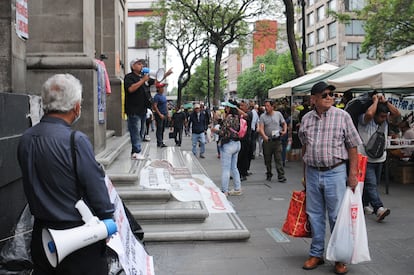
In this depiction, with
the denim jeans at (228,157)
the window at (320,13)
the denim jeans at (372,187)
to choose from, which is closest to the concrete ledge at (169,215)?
the denim jeans at (228,157)

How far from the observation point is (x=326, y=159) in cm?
496

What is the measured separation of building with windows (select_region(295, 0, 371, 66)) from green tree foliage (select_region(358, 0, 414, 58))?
26693 mm

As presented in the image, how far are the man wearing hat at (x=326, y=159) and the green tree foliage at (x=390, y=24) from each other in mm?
28200

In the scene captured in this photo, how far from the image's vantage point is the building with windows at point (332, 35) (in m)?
64.6

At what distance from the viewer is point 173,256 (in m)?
5.54

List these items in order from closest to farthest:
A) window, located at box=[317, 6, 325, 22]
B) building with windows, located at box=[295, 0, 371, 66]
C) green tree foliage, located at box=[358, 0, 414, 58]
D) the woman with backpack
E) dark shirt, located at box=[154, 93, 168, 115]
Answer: the woman with backpack, dark shirt, located at box=[154, 93, 168, 115], green tree foliage, located at box=[358, 0, 414, 58], building with windows, located at box=[295, 0, 371, 66], window, located at box=[317, 6, 325, 22]

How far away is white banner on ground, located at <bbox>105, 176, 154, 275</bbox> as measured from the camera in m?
3.13

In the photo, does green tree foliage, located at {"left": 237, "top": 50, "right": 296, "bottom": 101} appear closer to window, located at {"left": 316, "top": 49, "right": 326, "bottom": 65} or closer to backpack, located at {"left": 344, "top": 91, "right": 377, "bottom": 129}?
window, located at {"left": 316, "top": 49, "right": 326, "bottom": 65}

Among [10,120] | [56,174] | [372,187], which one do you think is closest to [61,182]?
[56,174]

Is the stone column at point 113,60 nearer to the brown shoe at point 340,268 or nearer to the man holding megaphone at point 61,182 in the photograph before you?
the brown shoe at point 340,268

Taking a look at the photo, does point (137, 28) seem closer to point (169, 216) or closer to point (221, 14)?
point (221, 14)

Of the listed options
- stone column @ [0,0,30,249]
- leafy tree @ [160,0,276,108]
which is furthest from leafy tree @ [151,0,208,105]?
stone column @ [0,0,30,249]

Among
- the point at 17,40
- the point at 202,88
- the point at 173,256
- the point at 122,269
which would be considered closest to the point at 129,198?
the point at 173,256

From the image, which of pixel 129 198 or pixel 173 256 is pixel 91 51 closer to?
pixel 129 198
